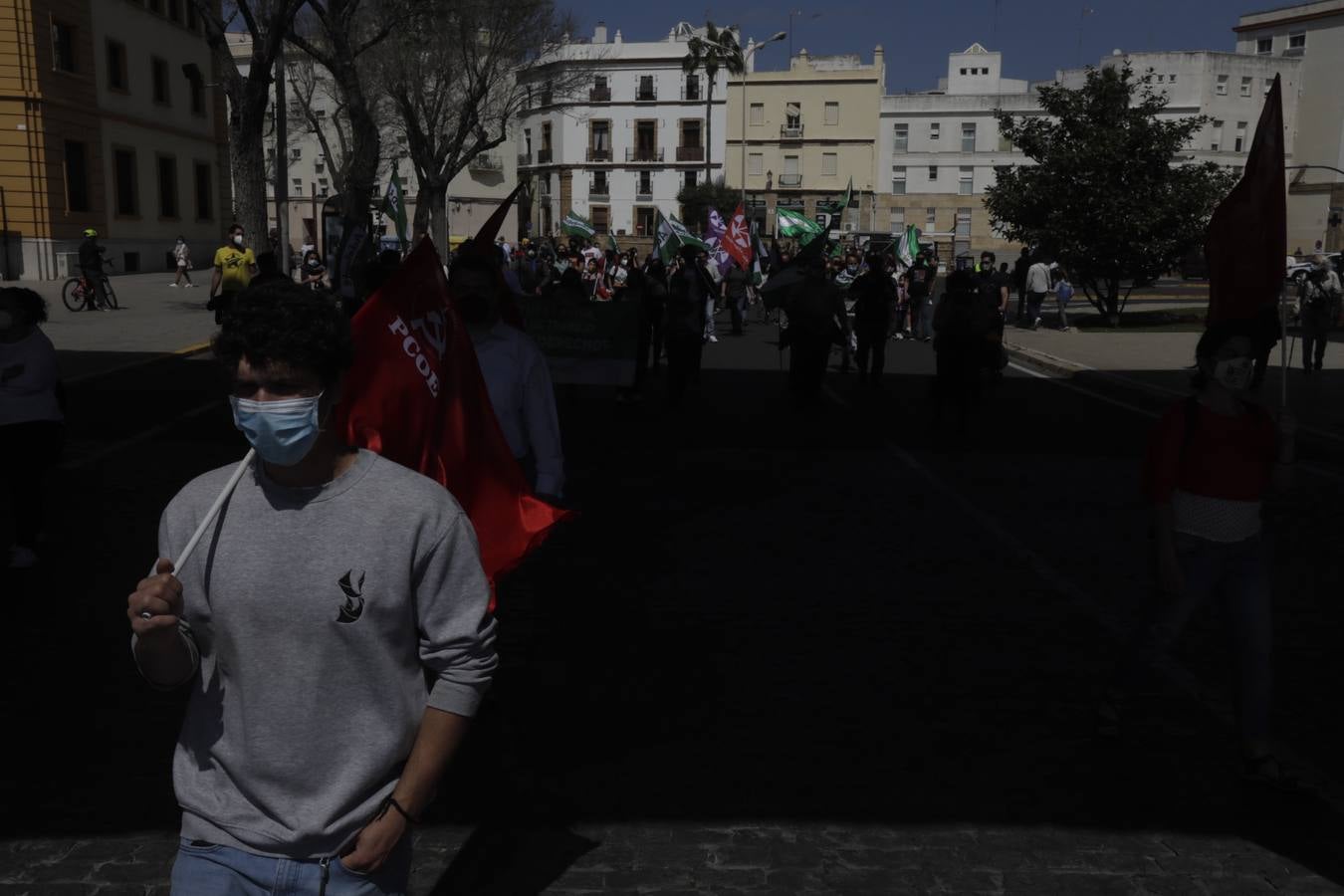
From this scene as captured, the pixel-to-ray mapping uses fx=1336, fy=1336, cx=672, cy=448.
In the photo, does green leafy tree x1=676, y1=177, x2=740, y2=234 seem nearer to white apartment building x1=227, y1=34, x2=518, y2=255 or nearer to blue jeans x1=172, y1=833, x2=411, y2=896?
white apartment building x1=227, y1=34, x2=518, y2=255

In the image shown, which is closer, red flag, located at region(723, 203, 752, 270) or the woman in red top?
the woman in red top

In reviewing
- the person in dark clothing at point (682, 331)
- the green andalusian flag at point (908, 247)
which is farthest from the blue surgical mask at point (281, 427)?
the green andalusian flag at point (908, 247)

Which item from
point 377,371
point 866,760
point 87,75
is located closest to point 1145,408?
point 866,760

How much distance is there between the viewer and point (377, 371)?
3.97m

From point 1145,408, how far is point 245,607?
1480 cm

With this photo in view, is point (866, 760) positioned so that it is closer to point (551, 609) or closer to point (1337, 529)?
point (551, 609)

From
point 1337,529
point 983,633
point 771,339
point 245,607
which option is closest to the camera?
point 245,607

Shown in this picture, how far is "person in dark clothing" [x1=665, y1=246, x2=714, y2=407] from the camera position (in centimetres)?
1486

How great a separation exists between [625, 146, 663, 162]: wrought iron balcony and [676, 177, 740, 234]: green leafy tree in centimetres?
337

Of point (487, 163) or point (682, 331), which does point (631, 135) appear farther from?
point (682, 331)

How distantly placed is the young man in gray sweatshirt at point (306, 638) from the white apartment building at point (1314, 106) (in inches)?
3053

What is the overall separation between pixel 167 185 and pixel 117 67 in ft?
15.3

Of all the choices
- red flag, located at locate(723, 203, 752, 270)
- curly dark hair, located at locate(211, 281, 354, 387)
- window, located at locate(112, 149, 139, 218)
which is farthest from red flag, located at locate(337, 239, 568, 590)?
window, located at locate(112, 149, 139, 218)

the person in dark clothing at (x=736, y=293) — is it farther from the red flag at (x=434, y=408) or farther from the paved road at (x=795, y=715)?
the red flag at (x=434, y=408)
